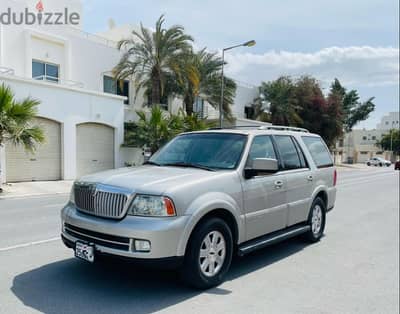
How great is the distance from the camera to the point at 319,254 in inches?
234

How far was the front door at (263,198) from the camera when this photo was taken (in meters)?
4.80

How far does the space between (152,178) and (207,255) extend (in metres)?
1.09

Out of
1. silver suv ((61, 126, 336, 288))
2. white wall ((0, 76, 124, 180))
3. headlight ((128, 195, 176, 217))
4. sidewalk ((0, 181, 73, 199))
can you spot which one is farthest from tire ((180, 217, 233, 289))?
white wall ((0, 76, 124, 180))

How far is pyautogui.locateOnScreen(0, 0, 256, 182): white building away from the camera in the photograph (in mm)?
16797

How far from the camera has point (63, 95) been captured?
703 inches

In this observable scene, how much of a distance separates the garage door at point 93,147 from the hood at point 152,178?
15142 millimetres

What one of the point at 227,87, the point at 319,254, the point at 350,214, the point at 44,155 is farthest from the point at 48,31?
the point at 319,254

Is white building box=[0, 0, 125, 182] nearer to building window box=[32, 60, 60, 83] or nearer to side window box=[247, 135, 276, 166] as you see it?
building window box=[32, 60, 60, 83]

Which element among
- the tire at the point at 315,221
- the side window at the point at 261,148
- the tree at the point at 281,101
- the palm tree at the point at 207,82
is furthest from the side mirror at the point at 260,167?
the tree at the point at 281,101

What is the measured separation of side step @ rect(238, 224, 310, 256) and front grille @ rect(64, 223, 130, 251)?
5.08ft

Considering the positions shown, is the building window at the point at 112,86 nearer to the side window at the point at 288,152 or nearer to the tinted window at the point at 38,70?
the tinted window at the point at 38,70

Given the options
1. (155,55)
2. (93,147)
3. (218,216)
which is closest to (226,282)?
(218,216)

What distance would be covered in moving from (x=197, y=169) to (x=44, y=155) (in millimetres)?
14574

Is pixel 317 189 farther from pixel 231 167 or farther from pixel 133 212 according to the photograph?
pixel 133 212
